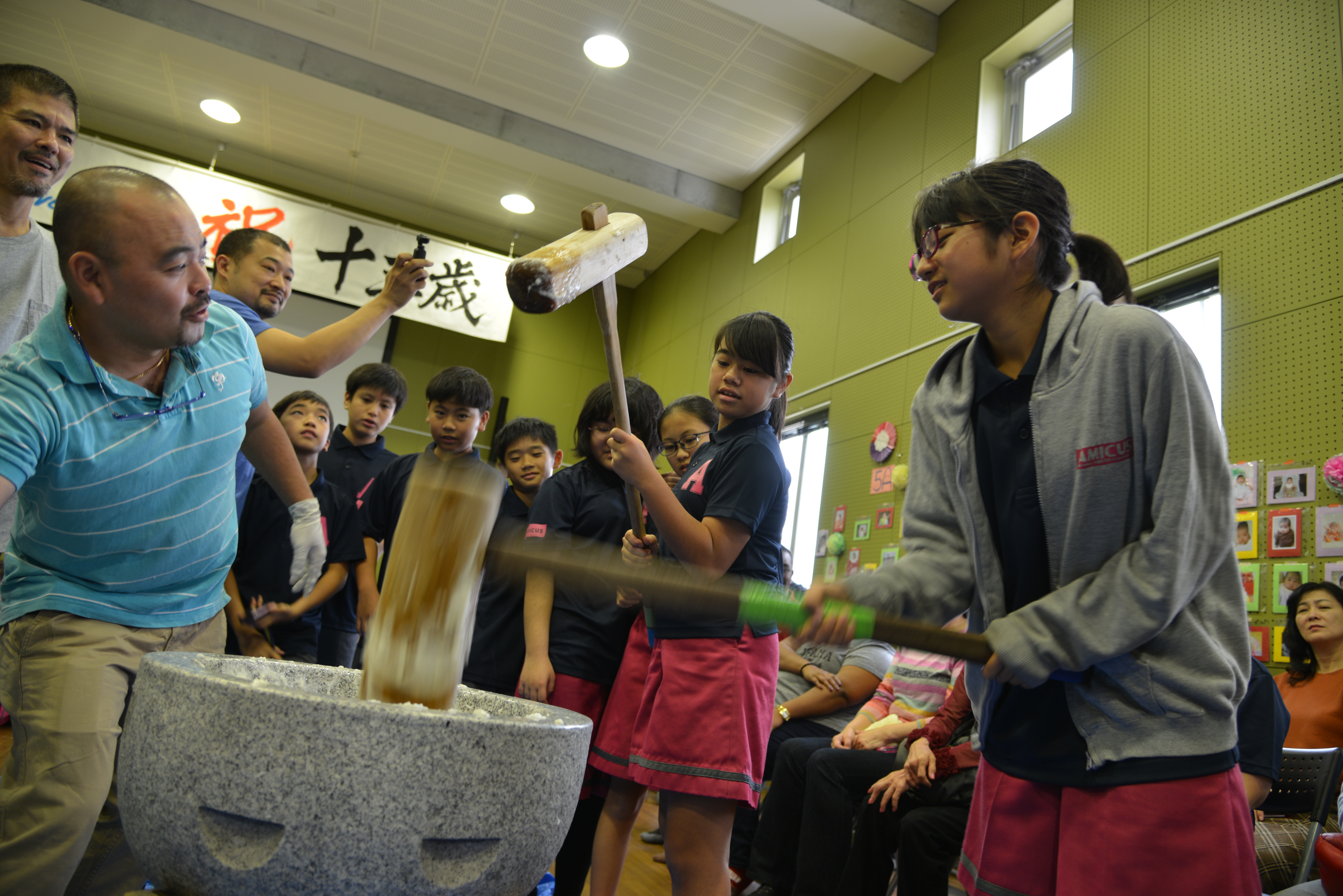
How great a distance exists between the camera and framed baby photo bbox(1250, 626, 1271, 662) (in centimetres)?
296

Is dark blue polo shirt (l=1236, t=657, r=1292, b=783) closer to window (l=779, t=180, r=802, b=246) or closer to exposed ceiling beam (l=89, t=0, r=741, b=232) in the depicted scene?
window (l=779, t=180, r=802, b=246)

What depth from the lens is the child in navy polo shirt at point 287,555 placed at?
85.1 inches

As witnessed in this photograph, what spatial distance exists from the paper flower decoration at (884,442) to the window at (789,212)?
244 centimetres

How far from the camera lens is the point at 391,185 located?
808 cm

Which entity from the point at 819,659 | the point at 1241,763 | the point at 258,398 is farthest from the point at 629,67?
the point at 1241,763

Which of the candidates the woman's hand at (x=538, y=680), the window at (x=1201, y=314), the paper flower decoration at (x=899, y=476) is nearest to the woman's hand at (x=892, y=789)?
the woman's hand at (x=538, y=680)

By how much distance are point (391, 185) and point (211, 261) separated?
1.80 metres

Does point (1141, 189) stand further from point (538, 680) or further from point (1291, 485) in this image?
point (538, 680)

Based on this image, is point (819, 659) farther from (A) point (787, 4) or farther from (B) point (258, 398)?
(A) point (787, 4)

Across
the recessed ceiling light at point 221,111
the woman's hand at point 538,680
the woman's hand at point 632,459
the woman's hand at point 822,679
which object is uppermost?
the recessed ceiling light at point 221,111

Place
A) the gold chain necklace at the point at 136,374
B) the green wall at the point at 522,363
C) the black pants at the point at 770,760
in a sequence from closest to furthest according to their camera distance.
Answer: the gold chain necklace at the point at 136,374
the black pants at the point at 770,760
the green wall at the point at 522,363

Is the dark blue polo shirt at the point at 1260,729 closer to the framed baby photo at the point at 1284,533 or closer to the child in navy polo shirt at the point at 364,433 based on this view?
the framed baby photo at the point at 1284,533

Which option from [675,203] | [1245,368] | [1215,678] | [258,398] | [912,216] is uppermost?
[675,203]

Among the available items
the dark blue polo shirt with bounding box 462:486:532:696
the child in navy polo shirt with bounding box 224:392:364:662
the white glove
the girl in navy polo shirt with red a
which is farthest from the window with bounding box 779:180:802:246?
the white glove
